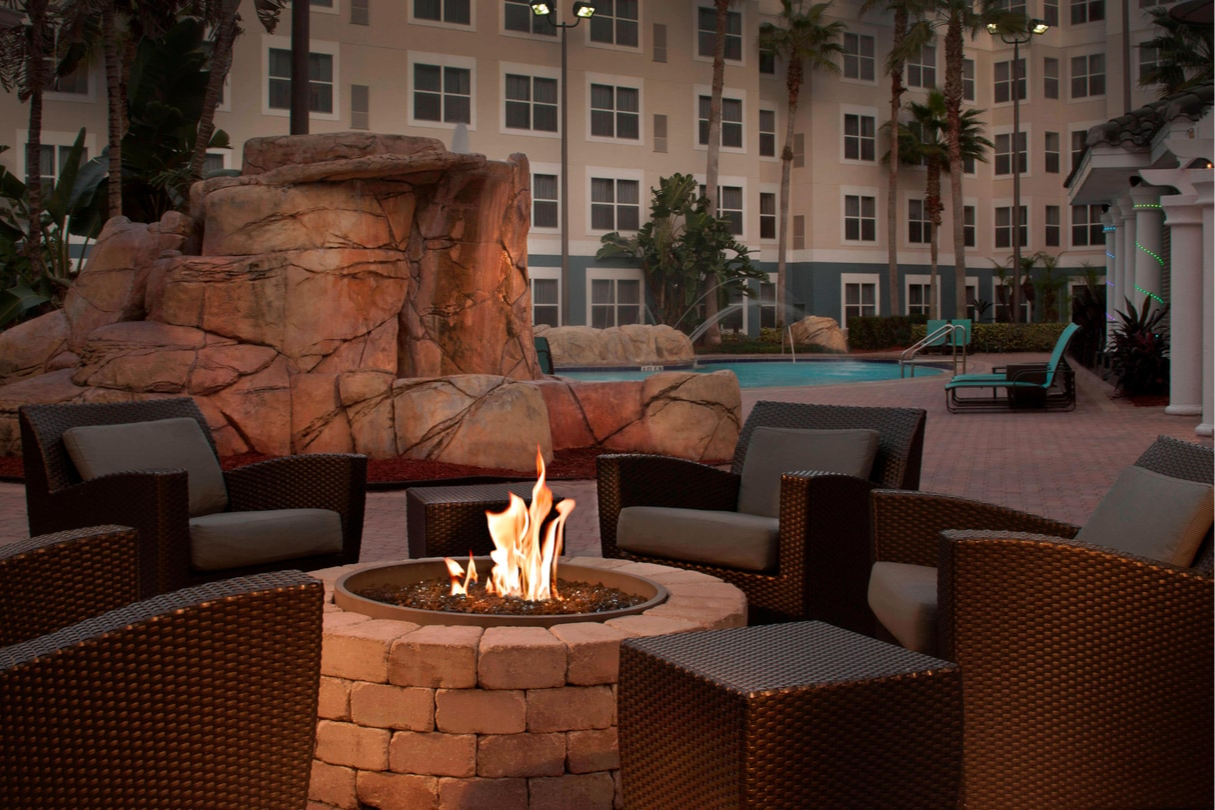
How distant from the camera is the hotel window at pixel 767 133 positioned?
37.9 metres

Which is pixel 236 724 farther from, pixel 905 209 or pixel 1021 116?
pixel 1021 116

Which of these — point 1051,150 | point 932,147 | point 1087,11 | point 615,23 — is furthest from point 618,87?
point 1087,11

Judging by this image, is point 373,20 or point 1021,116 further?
point 1021,116

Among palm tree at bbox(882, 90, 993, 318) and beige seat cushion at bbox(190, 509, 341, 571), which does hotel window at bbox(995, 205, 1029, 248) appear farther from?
beige seat cushion at bbox(190, 509, 341, 571)

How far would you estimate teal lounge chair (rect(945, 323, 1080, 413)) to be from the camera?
1599 centimetres

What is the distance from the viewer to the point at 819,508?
481 cm

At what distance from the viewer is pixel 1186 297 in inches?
550

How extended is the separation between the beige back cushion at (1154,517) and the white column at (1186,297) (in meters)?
11.4

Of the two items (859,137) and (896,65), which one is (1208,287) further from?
(859,137)

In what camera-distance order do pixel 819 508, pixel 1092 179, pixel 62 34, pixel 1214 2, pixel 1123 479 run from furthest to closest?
pixel 62 34 → pixel 1092 179 → pixel 1214 2 → pixel 819 508 → pixel 1123 479

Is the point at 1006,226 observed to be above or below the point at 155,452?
above

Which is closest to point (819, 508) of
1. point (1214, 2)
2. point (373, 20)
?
point (1214, 2)

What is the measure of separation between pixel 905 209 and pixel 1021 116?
19.8 ft

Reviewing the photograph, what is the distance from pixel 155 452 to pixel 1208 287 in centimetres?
1082
